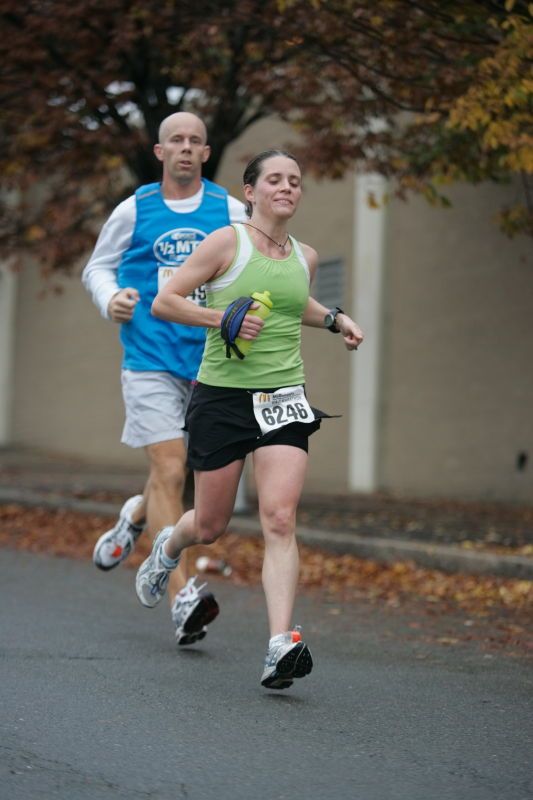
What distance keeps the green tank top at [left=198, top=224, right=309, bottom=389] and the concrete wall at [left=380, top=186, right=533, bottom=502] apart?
347 inches

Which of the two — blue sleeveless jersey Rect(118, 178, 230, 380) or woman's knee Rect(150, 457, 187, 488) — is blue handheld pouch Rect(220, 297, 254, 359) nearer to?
blue sleeveless jersey Rect(118, 178, 230, 380)

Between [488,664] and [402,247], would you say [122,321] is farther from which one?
[402,247]

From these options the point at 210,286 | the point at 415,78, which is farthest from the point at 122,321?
the point at 415,78

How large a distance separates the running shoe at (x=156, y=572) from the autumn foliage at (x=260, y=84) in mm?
3197

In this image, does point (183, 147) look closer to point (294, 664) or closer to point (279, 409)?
point (279, 409)

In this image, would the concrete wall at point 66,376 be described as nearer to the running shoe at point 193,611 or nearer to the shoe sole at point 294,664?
the running shoe at point 193,611

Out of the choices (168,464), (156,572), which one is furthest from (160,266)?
(156,572)

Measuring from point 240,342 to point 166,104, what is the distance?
747 cm

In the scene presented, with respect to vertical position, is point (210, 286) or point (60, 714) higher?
point (210, 286)

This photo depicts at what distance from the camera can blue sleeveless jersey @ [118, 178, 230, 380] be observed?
6.70m

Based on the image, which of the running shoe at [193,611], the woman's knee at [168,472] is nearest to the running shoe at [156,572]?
the running shoe at [193,611]

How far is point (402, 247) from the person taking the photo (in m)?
16.0

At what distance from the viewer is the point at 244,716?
195 inches

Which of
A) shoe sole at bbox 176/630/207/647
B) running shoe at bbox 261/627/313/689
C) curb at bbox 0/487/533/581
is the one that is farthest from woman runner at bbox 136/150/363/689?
curb at bbox 0/487/533/581
